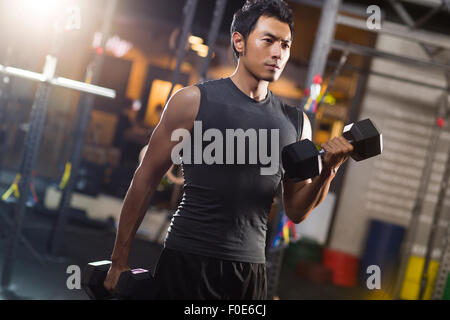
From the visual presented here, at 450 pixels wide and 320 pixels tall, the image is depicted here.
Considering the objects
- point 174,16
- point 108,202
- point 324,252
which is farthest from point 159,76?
point 324,252

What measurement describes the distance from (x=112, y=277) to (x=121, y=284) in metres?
0.05

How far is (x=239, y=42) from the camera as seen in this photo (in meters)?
1.36

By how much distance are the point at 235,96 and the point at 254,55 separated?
12 centimetres

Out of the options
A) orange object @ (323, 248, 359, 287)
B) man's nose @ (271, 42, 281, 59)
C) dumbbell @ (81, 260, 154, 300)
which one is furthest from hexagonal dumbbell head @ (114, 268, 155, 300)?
orange object @ (323, 248, 359, 287)

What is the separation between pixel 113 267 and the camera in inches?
52.2

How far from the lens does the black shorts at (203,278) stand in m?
1.26

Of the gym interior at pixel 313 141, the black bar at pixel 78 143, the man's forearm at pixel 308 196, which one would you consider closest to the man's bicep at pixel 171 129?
the man's forearm at pixel 308 196

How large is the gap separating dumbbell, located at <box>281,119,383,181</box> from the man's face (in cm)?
21

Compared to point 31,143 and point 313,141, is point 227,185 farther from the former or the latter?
point 313,141

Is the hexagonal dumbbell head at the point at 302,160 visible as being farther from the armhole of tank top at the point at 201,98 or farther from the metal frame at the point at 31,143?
the metal frame at the point at 31,143

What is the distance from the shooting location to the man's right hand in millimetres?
1308

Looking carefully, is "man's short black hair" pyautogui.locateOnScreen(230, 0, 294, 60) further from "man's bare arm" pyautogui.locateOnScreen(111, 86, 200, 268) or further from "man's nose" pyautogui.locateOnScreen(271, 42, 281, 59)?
"man's bare arm" pyautogui.locateOnScreen(111, 86, 200, 268)

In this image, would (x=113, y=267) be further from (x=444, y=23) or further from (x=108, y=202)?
(x=444, y=23)

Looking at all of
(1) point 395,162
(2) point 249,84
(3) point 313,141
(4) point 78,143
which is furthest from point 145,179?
(1) point 395,162
